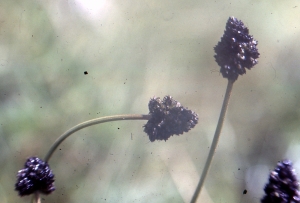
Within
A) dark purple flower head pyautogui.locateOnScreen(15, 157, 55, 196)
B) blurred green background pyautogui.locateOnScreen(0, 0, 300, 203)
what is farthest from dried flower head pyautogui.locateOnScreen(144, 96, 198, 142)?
dark purple flower head pyautogui.locateOnScreen(15, 157, 55, 196)

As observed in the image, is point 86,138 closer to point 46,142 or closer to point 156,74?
point 46,142

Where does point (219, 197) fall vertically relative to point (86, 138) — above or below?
below

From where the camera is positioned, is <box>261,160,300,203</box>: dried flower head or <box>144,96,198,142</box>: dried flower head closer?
<box>261,160,300,203</box>: dried flower head

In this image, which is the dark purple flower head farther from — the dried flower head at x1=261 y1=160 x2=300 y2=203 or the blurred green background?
the dried flower head at x1=261 y1=160 x2=300 y2=203

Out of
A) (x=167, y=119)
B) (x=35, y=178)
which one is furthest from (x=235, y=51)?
(x=35, y=178)

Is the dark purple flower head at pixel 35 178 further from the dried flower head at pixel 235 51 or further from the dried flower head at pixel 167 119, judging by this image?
the dried flower head at pixel 235 51

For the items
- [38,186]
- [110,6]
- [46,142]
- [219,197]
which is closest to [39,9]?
[110,6]

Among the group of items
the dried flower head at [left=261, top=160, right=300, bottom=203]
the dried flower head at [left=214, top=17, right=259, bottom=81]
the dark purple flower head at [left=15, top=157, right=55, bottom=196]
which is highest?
the dried flower head at [left=214, top=17, right=259, bottom=81]
